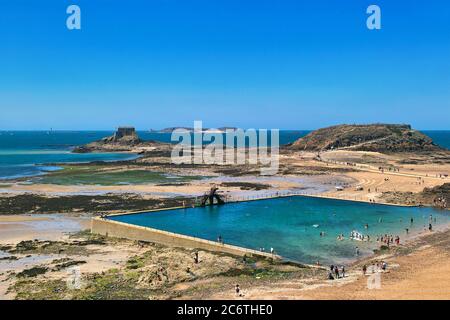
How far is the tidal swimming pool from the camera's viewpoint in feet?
116

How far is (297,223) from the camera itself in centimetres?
4406

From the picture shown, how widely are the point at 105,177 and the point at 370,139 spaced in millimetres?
92216

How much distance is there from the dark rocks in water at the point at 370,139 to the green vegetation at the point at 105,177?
69.9m

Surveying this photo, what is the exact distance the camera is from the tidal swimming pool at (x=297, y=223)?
116ft

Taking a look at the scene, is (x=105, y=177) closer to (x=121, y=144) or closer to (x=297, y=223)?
(x=297, y=223)

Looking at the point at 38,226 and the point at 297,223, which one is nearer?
the point at 38,226

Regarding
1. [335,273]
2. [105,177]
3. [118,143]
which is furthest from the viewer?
[118,143]

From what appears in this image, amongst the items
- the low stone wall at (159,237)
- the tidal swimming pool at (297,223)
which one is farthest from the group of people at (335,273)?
the low stone wall at (159,237)

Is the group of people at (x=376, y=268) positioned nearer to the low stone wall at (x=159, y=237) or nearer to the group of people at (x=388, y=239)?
the low stone wall at (x=159, y=237)

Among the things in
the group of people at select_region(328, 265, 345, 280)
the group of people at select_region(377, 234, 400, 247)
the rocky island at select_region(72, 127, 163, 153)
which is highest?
the rocky island at select_region(72, 127, 163, 153)

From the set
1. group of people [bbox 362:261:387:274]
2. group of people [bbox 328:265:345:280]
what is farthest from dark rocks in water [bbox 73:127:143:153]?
group of people [bbox 362:261:387:274]

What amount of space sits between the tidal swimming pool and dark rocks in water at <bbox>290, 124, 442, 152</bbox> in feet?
272

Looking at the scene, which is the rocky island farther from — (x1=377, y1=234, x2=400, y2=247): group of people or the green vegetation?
(x1=377, y1=234, x2=400, y2=247): group of people

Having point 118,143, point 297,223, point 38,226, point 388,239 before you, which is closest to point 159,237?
point 297,223
